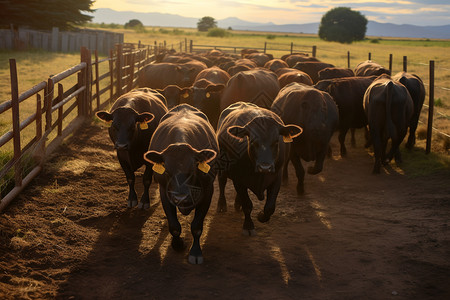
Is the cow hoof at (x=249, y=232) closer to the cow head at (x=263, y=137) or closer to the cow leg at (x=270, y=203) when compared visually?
the cow leg at (x=270, y=203)

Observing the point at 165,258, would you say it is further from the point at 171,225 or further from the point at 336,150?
the point at 336,150

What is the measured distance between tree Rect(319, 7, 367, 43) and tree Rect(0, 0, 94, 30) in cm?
5147

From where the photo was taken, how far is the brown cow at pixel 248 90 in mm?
9828

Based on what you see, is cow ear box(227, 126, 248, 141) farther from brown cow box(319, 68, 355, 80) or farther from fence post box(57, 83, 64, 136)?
brown cow box(319, 68, 355, 80)

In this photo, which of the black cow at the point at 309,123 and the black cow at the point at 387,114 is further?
the black cow at the point at 387,114

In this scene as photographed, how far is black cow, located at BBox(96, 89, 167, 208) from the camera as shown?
21.2ft

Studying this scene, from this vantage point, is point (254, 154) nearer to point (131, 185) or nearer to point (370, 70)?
point (131, 185)

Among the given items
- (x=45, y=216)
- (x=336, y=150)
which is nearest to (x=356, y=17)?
(x=336, y=150)

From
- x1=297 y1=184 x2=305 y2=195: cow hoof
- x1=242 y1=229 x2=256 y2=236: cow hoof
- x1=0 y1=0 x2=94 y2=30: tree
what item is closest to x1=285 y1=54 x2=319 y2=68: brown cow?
x1=297 y1=184 x2=305 y2=195: cow hoof

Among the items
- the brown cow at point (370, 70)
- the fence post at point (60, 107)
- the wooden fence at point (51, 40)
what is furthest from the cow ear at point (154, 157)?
the wooden fence at point (51, 40)

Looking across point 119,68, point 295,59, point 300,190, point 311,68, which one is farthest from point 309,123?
point 295,59

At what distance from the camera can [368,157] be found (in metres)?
10.3

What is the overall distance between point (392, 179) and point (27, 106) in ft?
31.3

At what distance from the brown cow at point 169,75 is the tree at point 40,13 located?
818 inches
